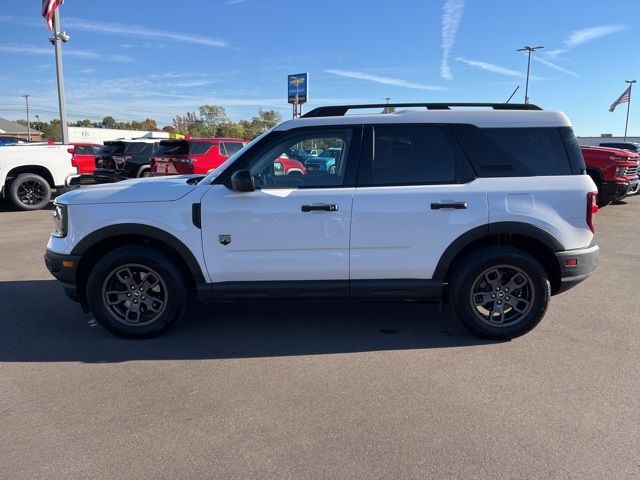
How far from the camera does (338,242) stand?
4211mm

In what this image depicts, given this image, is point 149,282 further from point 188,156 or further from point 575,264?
point 188,156

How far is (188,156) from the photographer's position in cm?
1312

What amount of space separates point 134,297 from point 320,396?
199 centimetres

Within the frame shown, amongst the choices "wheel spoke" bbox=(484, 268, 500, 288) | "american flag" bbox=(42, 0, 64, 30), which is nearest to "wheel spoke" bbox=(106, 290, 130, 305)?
"wheel spoke" bbox=(484, 268, 500, 288)

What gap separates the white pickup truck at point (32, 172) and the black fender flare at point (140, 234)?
9177mm

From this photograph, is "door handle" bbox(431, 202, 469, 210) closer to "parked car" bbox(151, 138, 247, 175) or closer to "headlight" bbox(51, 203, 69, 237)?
"headlight" bbox(51, 203, 69, 237)

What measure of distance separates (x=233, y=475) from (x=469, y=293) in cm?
254

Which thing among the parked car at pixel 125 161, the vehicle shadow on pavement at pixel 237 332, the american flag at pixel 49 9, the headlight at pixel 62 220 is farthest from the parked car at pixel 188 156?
the headlight at pixel 62 220

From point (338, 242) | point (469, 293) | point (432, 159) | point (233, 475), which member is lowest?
point (233, 475)

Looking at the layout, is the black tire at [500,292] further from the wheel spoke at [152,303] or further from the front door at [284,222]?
the wheel spoke at [152,303]

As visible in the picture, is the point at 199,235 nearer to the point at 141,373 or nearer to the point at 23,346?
the point at 141,373

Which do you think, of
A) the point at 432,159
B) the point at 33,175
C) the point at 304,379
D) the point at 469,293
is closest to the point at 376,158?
the point at 432,159

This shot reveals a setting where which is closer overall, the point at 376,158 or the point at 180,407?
the point at 180,407

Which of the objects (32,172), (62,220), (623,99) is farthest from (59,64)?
(623,99)
